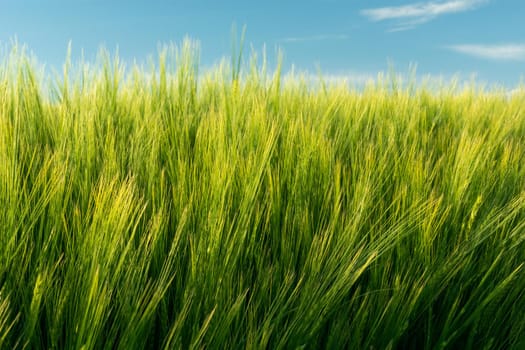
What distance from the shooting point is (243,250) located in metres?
0.85

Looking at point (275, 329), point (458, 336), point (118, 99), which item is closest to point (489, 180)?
point (458, 336)

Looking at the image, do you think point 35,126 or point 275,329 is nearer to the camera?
point 275,329

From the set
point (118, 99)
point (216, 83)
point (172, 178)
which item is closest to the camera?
point (172, 178)

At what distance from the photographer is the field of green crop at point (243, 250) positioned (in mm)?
707

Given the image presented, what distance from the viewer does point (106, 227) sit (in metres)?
0.68

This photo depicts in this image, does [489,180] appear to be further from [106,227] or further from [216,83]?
[216,83]

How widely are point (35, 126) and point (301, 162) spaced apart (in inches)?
25.6

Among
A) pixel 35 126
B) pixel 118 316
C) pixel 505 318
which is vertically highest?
pixel 35 126

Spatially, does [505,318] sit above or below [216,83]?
below

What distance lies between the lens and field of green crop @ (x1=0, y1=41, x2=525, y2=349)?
0.71m

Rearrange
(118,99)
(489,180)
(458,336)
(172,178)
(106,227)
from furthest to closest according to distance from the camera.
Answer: (118,99) → (489,180) → (172,178) → (458,336) → (106,227)

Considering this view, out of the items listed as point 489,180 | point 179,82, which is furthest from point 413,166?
point 179,82

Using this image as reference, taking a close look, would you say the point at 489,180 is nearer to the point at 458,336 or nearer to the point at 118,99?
the point at 458,336

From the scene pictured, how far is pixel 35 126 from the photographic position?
4.00 feet
